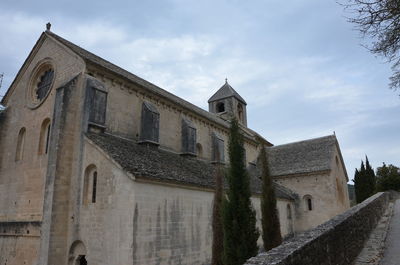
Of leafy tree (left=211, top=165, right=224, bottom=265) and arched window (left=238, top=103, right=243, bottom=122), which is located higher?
arched window (left=238, top=103, right=243, bottom=122)

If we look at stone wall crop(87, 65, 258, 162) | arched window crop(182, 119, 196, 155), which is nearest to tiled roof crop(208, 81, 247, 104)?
stone wall crop(87, 65, 258, 162)

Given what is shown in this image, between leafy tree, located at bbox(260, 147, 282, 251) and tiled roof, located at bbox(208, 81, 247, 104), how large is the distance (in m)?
23.9

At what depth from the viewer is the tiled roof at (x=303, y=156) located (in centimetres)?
2695

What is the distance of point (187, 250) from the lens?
1347 centimetres

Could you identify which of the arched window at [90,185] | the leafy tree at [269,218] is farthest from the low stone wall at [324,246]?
the arched window at [90,185]

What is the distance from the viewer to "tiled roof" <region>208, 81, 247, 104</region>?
37.2 metres

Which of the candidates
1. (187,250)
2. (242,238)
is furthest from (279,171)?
(242,238)

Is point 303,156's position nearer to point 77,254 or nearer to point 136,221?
point 136,221

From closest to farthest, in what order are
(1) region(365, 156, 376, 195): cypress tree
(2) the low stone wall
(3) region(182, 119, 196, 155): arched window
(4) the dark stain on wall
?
(2) the low stone wall, (4) the dark stain on wall, (3) region(182, 119, 196, 155): arched window, (1) region(365, 156, 376, 195): cypress tree

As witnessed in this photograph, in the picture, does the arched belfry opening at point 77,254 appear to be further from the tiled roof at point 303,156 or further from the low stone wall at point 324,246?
the tiled roof at point 303,156

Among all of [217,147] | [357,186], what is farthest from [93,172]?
[357,186]

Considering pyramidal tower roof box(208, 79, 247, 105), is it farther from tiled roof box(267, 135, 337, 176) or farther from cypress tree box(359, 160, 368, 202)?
cypress tree box(359, 160, 368, 202)

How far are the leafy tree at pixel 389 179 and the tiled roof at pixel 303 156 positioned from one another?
2828 centimetres

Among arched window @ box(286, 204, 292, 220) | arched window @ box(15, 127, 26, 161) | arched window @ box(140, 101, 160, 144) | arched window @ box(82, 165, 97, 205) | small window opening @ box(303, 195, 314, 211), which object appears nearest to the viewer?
A: arched window @ box(82, 165, 97, 205)
